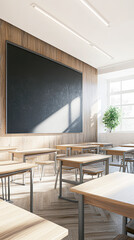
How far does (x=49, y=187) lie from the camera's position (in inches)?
152

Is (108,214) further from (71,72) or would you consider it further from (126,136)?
(126,136)

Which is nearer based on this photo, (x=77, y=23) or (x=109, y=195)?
(x=109, y=195)

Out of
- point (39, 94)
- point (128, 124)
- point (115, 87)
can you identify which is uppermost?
point (115, 87)

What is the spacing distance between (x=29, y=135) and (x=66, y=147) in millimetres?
1104

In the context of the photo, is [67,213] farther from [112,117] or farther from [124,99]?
[124,99]

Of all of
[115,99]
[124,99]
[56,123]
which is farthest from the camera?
[115,99]

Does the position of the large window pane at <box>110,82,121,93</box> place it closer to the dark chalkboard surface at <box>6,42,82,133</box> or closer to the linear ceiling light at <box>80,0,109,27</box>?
the dark chalkboard surface at <box>6,42,82,133</box>

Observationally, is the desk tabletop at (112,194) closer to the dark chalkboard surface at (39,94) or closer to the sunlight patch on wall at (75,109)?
the dark chalkboard surface at (39,94)

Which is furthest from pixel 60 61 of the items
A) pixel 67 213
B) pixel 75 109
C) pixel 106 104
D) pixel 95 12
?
pixel 67 213

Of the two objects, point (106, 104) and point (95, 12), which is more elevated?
point (95, 12)

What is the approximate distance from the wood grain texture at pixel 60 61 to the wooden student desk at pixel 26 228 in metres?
3.82

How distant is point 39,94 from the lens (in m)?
5.67

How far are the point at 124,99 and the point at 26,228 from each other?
30.6ft

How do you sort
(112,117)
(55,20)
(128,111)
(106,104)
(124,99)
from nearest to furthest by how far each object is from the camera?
(55,20)
(112,117)
(128,111)
(124,99)
(106,104)
